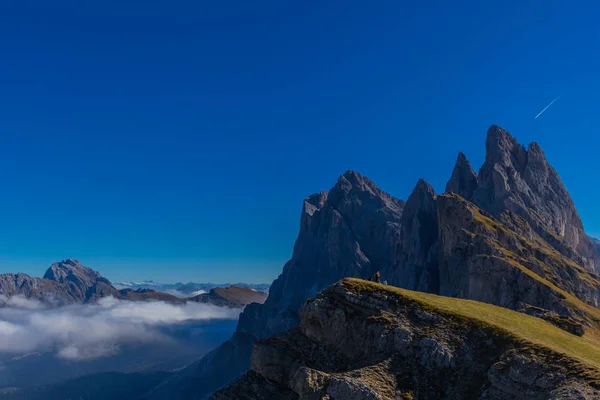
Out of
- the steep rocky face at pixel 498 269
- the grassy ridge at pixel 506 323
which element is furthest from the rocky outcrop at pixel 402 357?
the steep rocky face at pixel 498 269

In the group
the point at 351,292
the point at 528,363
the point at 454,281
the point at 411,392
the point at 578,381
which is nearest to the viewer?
the point at 578,381

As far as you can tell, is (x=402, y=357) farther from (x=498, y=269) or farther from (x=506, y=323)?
(x=498, y=269)

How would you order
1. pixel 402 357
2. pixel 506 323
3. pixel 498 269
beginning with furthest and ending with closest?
pixel 498 269 < pixel 506 323 < pixel 402 357

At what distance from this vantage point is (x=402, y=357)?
32156 millimetres

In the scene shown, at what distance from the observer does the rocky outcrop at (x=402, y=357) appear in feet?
90.6

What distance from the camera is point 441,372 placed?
1213 inches

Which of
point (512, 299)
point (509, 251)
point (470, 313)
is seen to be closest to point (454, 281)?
point (509, 251)

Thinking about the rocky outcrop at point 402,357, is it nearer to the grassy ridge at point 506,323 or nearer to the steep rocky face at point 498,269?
the grassy ridge at point 506,323

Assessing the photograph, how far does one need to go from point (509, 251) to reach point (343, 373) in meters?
147

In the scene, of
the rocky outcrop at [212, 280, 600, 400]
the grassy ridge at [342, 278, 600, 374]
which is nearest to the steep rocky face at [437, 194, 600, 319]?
the grassy ridge at [342, 278, 600, 374]

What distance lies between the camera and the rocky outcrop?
27.6 meters

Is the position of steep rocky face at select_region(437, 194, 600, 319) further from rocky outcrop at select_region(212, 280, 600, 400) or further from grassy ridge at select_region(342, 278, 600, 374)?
rocky outcrop at select_region(212, 280, 600, 400)

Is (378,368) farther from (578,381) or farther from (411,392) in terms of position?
(578,381)

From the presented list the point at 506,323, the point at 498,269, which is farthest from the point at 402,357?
the point at 498,269
